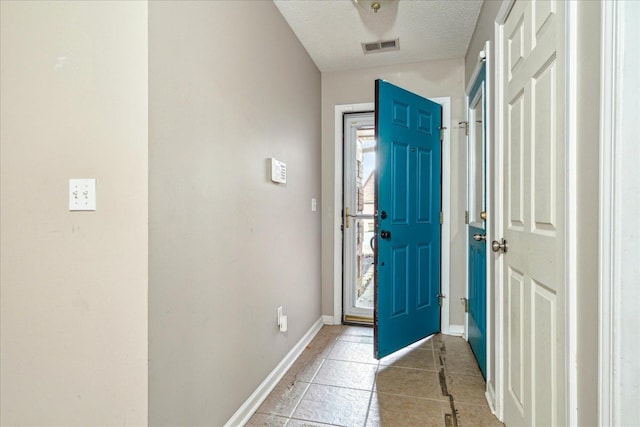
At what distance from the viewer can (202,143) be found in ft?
4.57

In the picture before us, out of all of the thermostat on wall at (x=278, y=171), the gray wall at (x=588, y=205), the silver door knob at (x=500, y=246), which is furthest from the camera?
the thermostat on wall at (x=278, y=171)

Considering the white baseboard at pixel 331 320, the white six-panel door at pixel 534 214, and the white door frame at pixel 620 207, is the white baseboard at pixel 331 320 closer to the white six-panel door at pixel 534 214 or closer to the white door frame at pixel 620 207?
the white six-panel door at pixel 534 214

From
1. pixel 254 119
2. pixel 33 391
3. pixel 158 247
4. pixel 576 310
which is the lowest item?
pixel 33 391

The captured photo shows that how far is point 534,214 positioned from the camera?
1245 millimetres

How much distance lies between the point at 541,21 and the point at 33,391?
2315 millimetres

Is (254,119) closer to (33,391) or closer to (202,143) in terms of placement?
(202,143)

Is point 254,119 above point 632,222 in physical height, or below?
above

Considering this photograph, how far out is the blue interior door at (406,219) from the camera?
2.36m

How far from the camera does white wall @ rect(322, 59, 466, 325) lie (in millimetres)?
2875

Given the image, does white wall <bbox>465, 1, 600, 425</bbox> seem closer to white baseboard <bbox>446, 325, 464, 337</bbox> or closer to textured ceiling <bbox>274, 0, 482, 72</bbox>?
textured ceiling <bbox>274, 0, 482, 72</bbox>

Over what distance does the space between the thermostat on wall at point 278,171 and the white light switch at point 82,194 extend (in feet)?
A: 3.36

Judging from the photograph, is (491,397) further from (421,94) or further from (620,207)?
(421,94)

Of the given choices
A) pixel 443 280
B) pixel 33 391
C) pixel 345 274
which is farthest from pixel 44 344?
pixel 443 280

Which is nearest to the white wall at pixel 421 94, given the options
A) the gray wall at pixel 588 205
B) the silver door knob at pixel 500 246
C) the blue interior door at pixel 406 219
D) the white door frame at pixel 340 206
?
the white door frame at pixel 340 206
